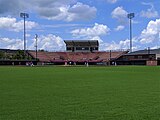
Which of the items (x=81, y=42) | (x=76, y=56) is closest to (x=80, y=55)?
(x=76, y=56)

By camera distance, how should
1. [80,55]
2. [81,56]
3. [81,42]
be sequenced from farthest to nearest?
1. [81,42]
2. [80,55]
3. [81,56]

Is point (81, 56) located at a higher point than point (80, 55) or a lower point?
lower

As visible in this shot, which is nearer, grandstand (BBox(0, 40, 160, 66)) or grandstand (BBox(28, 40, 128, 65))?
grandstand (BBox(0, 40, 160, 66))

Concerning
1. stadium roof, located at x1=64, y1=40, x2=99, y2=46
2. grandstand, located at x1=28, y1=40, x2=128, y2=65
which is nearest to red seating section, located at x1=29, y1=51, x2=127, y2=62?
grandstand, located at x1=28, y1=40, x2=128, y2=65

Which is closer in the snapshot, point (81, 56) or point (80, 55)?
point (81, 56)

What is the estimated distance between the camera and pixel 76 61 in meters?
138

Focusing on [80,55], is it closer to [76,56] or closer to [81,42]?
[76,56]

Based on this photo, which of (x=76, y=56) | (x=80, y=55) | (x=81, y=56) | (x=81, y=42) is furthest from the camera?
(x=81, y=42)

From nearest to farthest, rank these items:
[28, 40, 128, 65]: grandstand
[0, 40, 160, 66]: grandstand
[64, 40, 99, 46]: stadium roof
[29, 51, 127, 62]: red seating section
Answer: [0, 40, 160, 66]: grandstand → [28, 40, 128, 65]: grandstand → [29, 51, 127, 62]: red seating section → [64, 40, 99, 46]: stadium roof

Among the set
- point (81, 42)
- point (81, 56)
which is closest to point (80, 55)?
point (81, 56)

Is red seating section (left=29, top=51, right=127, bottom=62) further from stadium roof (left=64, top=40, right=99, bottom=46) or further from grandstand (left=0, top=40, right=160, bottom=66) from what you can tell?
stadium roof (left=64, top=40, right=99, bottom=46)

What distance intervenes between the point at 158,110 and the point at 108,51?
135160mm

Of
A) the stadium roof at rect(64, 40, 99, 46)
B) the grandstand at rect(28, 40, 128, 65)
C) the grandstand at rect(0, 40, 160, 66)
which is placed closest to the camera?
the grandstand at rect(0, 40, 160, 66)

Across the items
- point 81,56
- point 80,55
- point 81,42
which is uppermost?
point 81,42
